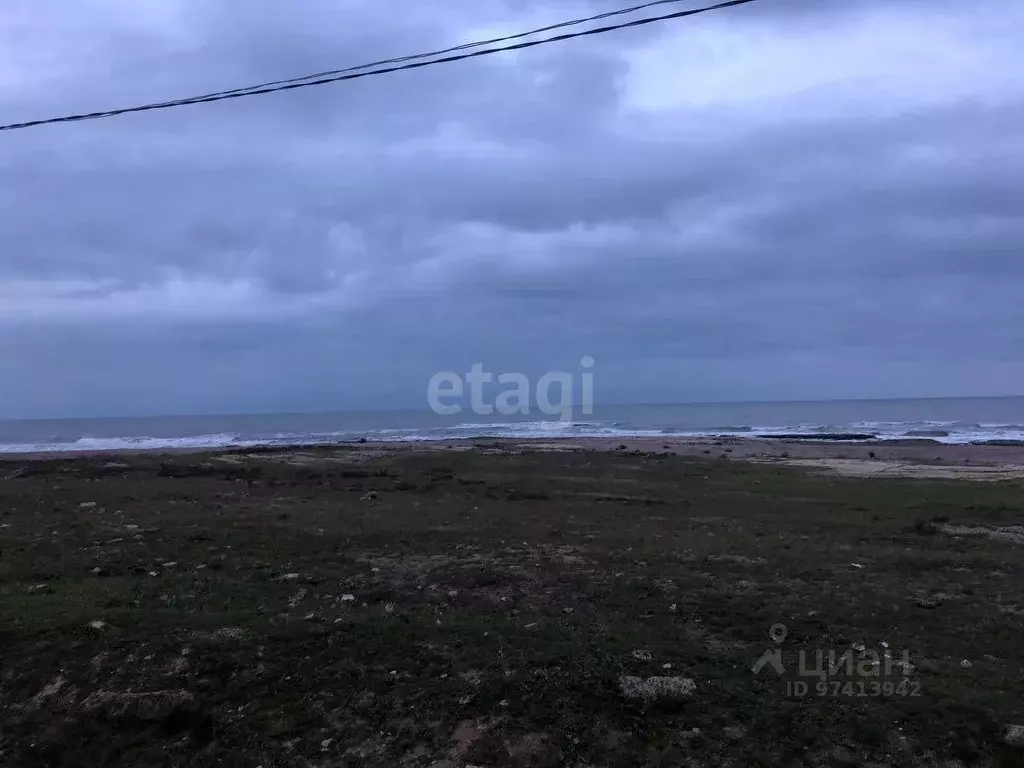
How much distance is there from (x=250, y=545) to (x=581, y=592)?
5.26 meters

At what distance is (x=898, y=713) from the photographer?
487 centimetres

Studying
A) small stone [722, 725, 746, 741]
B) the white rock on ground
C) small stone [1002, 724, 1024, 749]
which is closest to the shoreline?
small stone [1002, 724, 1024, 749]

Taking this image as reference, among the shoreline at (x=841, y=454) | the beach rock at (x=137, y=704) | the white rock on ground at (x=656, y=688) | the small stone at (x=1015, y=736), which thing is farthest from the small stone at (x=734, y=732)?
the shoreline at (x=841, y=454)

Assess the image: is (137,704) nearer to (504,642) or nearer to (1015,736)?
(504,642)

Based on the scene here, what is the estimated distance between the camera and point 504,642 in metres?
6.04

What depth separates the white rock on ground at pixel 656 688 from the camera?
5.05m

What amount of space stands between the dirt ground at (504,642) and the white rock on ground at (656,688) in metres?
0.02

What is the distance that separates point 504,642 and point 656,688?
145 cm

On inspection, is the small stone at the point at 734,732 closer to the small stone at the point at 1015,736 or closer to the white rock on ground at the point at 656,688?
the white rock on ground at the point at 656,688

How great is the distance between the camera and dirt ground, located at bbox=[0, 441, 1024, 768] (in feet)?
15.1

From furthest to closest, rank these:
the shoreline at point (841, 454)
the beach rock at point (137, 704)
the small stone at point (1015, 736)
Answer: the shoreline at point (841, 454)
the beach rock at point (137, 704)
the small stone at point (1015, 736)

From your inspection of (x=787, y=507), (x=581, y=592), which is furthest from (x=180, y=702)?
(x=787, y=507)

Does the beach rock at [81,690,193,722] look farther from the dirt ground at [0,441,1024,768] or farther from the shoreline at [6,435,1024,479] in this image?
the shoreline at [6,435,1024,479]

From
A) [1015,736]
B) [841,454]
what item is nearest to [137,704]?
[1015,736]
